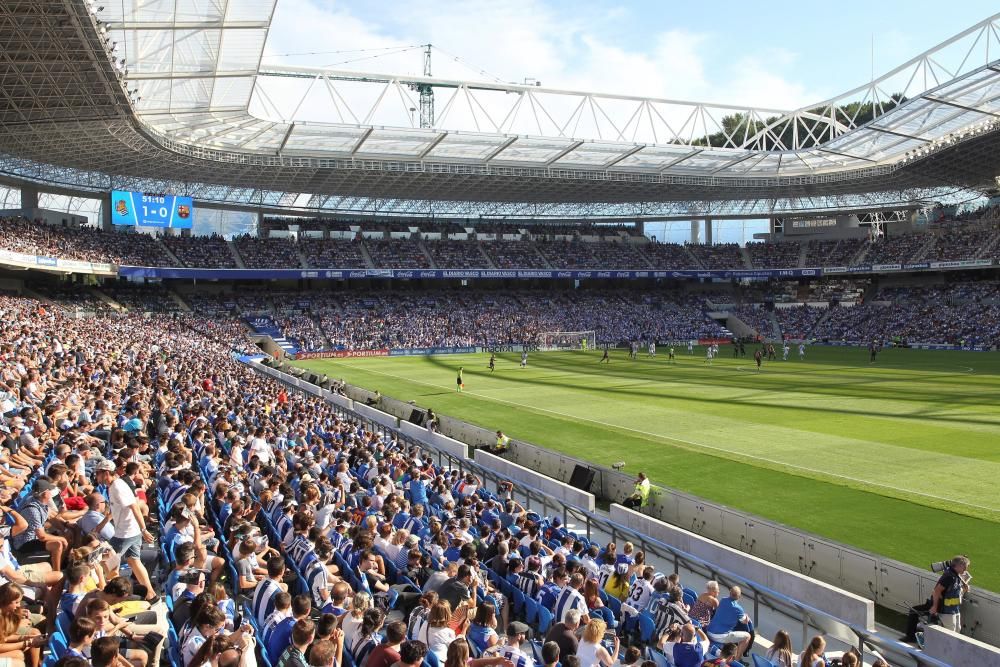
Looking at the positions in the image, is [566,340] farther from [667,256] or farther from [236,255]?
[236,255]

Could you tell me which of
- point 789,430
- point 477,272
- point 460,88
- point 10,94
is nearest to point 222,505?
point 789,430

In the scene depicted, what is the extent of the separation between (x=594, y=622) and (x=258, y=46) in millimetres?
29621

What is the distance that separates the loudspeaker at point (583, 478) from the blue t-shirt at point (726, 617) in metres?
9.24

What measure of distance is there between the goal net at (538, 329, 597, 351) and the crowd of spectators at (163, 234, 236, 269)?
26.5 metres

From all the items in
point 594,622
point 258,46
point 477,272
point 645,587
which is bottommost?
point 645,587

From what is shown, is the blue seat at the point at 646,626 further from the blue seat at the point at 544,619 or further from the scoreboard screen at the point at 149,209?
the scoreboard screen at the point at 149,209

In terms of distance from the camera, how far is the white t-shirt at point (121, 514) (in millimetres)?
8359

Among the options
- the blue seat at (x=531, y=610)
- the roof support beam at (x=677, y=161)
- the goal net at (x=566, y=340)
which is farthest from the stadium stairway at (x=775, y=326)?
the blue seat at (x=531, y=610)

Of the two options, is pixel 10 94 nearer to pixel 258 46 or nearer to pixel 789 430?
pixel 258 46

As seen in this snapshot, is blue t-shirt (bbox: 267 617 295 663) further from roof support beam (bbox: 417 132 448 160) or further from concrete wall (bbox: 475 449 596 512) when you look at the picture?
roof support beam (bbox: 417 132 448 160)

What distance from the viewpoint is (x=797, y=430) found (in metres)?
24.6

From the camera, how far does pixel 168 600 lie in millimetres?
7148

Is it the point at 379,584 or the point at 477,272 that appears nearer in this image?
the point at 379,584

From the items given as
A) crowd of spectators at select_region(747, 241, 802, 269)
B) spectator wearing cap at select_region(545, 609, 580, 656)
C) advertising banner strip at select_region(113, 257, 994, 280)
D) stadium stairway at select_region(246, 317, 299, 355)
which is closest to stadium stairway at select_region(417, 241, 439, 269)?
advertising banner strip at select_region(113, 257, 994, 280)
